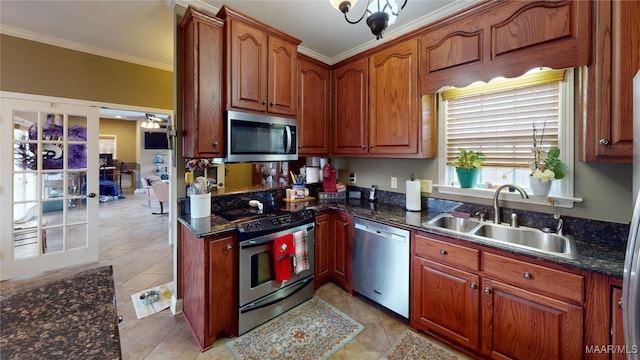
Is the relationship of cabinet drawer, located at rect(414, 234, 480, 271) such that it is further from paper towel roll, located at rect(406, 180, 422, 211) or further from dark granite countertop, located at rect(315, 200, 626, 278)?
paper towel roll, located at rect(406, 180, 422, 211)

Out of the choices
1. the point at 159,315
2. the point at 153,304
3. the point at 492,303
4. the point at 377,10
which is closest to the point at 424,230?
the point at 492,303

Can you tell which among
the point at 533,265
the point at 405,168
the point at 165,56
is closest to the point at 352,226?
the point at 405,168

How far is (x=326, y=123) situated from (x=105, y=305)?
2605mm

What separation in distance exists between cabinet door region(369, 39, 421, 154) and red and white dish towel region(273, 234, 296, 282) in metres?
1.25

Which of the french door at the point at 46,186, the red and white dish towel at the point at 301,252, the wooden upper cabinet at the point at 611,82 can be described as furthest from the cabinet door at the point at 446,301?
the french door at the point at 46,186

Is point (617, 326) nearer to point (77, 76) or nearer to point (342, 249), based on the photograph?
point (342, 249)

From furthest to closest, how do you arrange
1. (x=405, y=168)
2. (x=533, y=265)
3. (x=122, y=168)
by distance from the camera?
(x=122, y=168)
(x=405, y=168)
(x=533, y=265)

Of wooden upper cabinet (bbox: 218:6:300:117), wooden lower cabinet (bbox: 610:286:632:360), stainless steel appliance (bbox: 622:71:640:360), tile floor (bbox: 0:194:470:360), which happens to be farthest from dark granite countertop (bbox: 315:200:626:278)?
wooden upper cabinet (bbox: 218:6:300:117)

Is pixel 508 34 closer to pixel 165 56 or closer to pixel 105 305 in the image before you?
pixel 105 305

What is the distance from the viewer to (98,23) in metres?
2.62

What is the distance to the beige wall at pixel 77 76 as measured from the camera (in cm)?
278

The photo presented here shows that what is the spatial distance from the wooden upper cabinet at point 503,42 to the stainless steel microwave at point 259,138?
1281 millimetres

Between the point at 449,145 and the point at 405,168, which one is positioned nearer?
the point at 449,145

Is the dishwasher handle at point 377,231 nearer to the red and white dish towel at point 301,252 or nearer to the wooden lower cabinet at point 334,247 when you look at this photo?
the wooden lower cabinet at point 334,247
